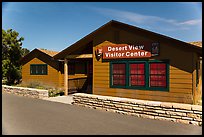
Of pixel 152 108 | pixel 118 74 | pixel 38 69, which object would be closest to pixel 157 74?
pixel 118 74

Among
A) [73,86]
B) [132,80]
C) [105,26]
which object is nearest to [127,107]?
[132,80]

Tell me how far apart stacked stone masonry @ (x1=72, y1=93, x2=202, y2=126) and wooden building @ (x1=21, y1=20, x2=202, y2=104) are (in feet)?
6.03

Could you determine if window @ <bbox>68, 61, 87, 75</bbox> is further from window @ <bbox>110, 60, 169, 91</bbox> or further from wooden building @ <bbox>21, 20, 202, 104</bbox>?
window @ <bbox>110, 60, 169, 91</bbox>

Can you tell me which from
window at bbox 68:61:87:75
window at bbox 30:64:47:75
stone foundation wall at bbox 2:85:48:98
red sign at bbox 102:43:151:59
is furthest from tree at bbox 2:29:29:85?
red sign at bbox 102:43:151:59

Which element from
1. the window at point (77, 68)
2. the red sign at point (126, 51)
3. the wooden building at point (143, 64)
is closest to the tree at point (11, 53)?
the window at point (77, 68)

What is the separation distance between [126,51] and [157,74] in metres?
2.18

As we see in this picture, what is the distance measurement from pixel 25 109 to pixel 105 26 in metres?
6.44

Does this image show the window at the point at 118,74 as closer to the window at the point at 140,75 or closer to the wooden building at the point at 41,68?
the window at the point at 140,75

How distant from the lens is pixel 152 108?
8461mm

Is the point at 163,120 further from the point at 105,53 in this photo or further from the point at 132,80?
the point at 105,53

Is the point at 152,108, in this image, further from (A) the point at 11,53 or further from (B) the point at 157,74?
(A) the point at 11,53

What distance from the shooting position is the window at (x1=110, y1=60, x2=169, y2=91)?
10.4 meters

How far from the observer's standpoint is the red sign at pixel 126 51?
10.8 m

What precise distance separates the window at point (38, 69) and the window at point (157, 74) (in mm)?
13227
